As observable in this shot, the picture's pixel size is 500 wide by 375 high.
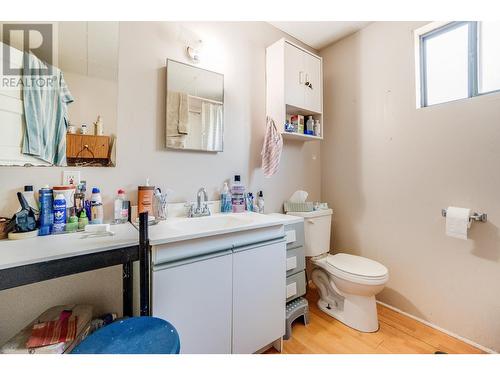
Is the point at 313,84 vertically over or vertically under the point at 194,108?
over

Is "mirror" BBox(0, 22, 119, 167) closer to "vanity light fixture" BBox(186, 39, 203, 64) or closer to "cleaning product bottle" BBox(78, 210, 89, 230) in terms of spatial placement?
"cleaning product bottle" BBox(78, 210, 89, 230)

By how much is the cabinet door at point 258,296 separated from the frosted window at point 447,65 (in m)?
1.58

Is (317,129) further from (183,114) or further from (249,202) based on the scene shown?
(183,114)

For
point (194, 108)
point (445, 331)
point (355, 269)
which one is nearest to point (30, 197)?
point (194, 108)

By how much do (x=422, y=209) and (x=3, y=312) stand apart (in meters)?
2.51

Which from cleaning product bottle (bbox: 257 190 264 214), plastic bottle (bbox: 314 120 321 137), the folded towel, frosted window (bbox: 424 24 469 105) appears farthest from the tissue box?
the folded towel

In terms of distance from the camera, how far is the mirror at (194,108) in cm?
144

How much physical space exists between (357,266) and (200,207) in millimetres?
1214

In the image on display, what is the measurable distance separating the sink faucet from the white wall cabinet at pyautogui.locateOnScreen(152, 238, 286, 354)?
0.47m

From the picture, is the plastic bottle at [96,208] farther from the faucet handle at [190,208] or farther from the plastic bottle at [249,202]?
the plastic bottle at [249,202]

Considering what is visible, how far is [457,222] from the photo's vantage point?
1380 millimetres

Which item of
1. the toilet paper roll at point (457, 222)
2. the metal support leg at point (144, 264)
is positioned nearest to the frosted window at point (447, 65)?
the toilet paper roll at point (457, 222)

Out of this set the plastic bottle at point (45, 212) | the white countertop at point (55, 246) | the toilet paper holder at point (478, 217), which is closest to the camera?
the white countertop at point (55, 246)
